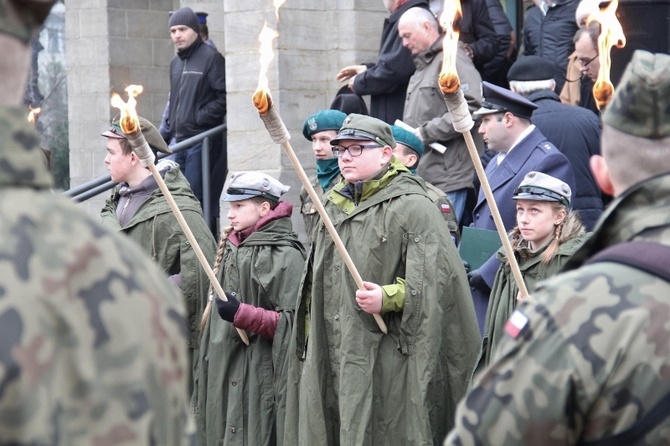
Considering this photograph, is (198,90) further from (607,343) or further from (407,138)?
(607,343)

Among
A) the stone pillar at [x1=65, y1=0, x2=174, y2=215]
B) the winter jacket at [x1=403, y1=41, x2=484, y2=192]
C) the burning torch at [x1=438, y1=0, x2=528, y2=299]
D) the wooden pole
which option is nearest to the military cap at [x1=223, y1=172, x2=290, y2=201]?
the wooden pole

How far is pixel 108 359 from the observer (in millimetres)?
1987

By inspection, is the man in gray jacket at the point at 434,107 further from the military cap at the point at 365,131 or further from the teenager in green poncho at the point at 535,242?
the teenager in green poncho at the point at 535,242

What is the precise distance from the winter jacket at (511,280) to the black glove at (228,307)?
55.0 inches

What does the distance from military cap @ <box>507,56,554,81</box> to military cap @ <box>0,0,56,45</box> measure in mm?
5920

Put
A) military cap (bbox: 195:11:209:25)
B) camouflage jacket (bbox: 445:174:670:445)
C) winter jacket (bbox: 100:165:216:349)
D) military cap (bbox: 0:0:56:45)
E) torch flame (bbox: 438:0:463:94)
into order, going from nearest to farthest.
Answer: military cap (bbox: 0:0:56:45), camouflage jacket (bbox: 445:174:670:445), torch flame (bbox: 438:0:463:94), winter jacket (bbox: 100:165:216:349), military cap (bbox: 195:11:209:25)

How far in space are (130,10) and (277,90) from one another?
4.54 metres

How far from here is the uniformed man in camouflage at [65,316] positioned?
75.2 inches

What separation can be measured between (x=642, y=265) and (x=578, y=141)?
4826 mm

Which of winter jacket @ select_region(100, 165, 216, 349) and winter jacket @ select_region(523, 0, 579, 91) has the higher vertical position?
winter jacket @ select_region(523, 0, 579, 91)

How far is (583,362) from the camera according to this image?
2592mm

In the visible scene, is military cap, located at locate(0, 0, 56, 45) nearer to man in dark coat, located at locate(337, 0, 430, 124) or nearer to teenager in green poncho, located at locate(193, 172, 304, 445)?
teenager in green poncho, located at locate(193, 172, 304, 445)

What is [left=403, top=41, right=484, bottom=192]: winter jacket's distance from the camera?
27.0 feet

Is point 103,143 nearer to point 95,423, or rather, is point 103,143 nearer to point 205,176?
point 205,176
